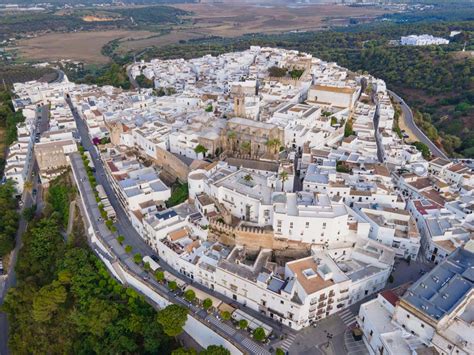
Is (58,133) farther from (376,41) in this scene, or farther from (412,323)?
(376,41)

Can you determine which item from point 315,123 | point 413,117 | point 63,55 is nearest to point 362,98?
point 413,117

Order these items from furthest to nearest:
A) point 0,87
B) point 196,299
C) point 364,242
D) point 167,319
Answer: point 0,87 → point 364,242 → point 196,299 → point 167,319

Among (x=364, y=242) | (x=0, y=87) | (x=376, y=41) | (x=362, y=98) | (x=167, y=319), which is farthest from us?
(x=376, y=41)

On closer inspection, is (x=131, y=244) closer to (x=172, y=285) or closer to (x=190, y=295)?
(x=172, y=285)

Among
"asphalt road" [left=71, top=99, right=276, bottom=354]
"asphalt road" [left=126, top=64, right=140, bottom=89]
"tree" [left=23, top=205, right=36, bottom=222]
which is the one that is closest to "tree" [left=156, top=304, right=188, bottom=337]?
"asphalt road" [left=71, top=99, right=276, bottom=354]

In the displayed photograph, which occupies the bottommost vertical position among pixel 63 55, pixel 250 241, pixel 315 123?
pixel 63 55

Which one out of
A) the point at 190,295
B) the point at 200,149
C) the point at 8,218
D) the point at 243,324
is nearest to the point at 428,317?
the point at 243,324

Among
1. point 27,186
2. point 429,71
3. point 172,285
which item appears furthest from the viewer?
point 429,71

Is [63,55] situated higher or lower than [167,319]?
lower
